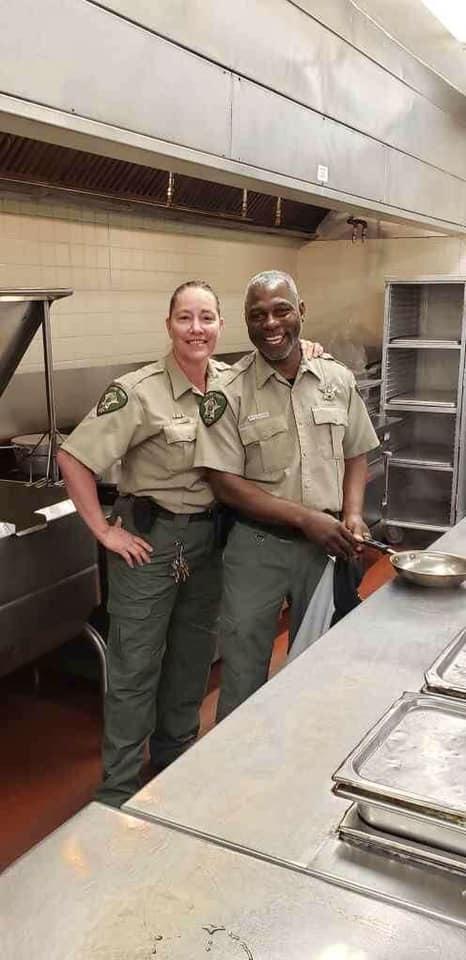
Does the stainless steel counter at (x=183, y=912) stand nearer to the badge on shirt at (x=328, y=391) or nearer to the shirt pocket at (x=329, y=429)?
the shirt pocket at (x=329, y=429)

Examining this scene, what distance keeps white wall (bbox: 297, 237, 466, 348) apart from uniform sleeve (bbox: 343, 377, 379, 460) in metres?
3.59

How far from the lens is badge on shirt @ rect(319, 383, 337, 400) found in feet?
8.68

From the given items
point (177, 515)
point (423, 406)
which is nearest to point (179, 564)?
point (177, 515)

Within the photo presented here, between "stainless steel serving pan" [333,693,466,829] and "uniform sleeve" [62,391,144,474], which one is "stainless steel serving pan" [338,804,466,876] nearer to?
"stainless steel serving pan" [333,693,466,829]

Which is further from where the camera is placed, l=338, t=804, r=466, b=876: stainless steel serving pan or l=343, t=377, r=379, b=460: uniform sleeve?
l=343, t=377, r=379, b=460: uniform sleeve

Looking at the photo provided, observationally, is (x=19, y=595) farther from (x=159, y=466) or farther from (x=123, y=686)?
(x=159, y=466)

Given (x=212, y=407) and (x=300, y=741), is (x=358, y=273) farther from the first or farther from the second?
(x=300, y=741)

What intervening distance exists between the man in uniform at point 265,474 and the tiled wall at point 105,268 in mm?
1677

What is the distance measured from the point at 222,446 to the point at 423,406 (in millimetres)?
3471

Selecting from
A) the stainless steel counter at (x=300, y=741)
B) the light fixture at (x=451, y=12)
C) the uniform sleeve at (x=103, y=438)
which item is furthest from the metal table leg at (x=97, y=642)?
the light fixture at (x=451, y=12)

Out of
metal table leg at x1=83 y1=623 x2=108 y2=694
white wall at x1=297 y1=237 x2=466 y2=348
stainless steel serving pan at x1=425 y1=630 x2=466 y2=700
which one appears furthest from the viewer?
white wall at x1=297 y1=237 x2=466 y2=348

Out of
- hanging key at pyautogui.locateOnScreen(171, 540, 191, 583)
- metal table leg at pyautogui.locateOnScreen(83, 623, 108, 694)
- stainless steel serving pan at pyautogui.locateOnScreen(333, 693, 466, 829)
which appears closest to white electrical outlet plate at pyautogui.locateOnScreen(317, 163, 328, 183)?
hanging key at pyautogui.locateOnScreen(171, 540, 191, 583)

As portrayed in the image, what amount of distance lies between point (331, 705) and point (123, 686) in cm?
126

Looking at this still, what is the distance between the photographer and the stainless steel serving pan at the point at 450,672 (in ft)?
4.98
